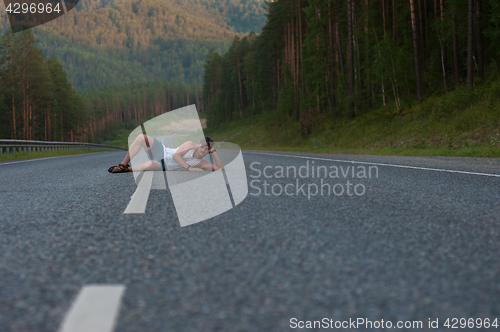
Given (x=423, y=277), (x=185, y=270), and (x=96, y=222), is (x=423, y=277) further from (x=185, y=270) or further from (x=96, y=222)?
(x=96, y=222)

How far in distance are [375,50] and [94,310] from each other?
29045mm

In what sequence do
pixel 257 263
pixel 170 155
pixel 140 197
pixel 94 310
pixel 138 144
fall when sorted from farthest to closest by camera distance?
pixel 170 155 < pixel 138 144 < pixel 140 197 < pixel 257 263 < pixel 94 310

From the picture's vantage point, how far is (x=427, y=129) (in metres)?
20.2

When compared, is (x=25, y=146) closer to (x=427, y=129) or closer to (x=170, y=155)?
(x=170, y=155)

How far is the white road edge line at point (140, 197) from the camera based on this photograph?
4.05 m

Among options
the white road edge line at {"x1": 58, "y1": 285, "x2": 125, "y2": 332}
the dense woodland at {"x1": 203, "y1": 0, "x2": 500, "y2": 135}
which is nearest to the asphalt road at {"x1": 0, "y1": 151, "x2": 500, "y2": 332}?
the white road edge line at {"x1": 58, "y1": 285, "x2": 125, "y2": 332}

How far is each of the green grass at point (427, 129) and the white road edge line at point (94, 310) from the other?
502 inches

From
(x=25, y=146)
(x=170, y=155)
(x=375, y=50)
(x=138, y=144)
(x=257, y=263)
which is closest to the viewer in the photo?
(x=257, y=263)

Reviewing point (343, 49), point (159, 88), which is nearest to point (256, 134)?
point (343, 49)

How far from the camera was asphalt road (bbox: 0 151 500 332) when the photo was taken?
162 centimetres

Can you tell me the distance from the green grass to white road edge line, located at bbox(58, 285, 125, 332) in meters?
12.7

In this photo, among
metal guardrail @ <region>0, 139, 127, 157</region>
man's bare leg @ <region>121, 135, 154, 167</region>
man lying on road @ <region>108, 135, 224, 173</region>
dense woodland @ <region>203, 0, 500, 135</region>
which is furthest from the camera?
dense woodland @ <region>203, 0, 500, 135</region>

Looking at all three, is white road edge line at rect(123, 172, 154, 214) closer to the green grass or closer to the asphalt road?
the asphalt road

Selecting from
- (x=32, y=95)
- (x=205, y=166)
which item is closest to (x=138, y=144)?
(x=205, y=166)
